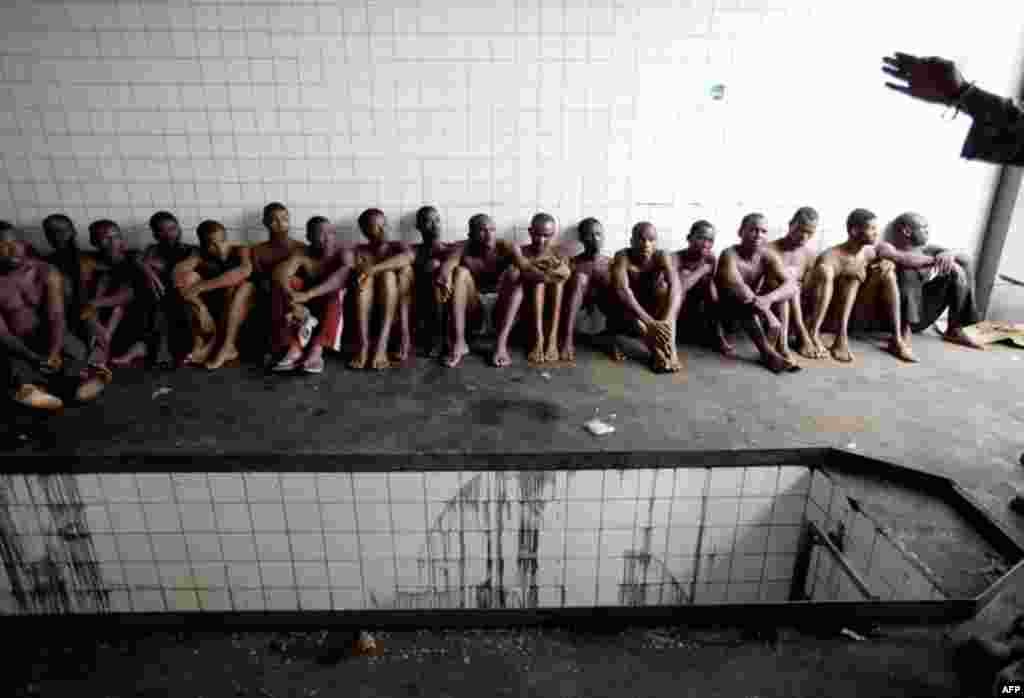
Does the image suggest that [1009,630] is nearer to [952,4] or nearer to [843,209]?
[843,209]

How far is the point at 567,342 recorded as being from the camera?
557cm

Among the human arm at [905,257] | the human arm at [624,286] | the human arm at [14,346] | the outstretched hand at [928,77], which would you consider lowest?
the human arm at [14,346]

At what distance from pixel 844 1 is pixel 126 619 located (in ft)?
20.3

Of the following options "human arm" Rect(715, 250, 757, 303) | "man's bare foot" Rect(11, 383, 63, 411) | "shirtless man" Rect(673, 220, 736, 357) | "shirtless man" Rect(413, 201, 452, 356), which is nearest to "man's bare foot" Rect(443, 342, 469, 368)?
"shirtless man" Rect(413, 201, 452, 356)

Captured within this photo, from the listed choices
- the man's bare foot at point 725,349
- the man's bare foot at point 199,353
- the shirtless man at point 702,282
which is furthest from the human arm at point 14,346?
the man's bare foot at point 725,349

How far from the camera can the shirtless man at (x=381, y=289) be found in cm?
537

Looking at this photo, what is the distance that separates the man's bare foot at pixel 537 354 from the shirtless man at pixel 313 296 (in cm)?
145

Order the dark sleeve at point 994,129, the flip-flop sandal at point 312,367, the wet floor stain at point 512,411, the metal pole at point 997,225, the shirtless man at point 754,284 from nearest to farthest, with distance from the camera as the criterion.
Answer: the dark sleeve at point 994,129 → the wet floor stain at point 512,411 → the flip-flop sandal at point 312,367 → the shirtless man at point 754,284 → the metal pole at point 997,225

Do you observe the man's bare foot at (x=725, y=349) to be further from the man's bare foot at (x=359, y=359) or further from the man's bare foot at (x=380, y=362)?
the man's bare foot at (x=359, y=359)

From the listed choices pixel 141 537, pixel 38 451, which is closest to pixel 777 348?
pixel 141 537

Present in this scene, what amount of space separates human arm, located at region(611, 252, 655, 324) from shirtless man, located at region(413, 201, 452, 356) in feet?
4.26

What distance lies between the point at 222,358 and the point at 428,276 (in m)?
1.64

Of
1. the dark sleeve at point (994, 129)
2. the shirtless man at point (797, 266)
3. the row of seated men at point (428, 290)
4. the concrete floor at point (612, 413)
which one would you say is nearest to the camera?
the dark sleeve at point (994, 129)

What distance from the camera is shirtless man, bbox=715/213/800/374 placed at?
543 cm
